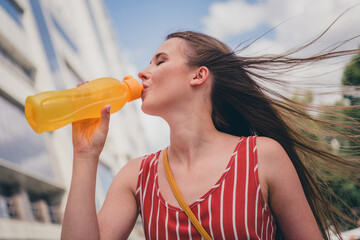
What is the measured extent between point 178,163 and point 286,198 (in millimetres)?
559

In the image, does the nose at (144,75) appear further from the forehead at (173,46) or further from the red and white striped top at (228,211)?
the red and white striped top at (228,211)

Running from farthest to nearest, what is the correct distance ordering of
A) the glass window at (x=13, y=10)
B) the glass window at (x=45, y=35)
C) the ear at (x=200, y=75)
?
the glass window at (x=45, y=35) < the glass window at (x=13, y=10) < the ear at (x=200, y=75)

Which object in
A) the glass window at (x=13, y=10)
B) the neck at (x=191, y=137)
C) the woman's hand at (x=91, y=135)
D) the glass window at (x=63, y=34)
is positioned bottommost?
the neck at (x=191, y=137)

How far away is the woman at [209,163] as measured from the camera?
1360mm

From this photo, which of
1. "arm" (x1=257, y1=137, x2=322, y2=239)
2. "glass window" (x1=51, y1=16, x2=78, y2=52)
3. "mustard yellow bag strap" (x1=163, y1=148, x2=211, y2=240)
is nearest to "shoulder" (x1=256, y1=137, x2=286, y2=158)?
"arm" (x1=257, y1=137, x2=322, y2=239)

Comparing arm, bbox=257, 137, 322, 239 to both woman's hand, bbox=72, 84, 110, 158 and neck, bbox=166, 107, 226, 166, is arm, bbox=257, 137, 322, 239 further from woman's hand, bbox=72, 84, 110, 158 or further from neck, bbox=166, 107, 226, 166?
Answer: woman's hand, bbox=72, 84, 110, 158

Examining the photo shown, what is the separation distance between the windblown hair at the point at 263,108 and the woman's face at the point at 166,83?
0.25ft

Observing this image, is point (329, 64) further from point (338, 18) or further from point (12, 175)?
point (12, 175)

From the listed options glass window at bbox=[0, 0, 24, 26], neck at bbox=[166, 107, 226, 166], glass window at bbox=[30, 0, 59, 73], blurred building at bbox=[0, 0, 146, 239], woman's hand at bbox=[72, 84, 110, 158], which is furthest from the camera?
glass window at bbox=[30, 0, 59, 73]

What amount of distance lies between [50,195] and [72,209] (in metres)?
5.98

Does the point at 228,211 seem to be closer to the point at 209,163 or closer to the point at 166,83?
the point at 209,163

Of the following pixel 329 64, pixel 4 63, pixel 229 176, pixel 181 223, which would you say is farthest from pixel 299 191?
pixel 4 63

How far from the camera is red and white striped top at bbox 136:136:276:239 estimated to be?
1318 mm

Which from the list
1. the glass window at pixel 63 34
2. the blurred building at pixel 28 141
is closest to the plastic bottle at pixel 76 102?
the blurred building at pixel 28 141
